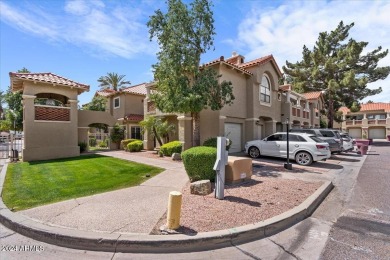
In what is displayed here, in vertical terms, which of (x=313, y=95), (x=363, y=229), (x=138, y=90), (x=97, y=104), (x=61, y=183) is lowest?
(x=363, y=229)

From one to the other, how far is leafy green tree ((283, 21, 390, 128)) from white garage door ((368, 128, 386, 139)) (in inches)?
936

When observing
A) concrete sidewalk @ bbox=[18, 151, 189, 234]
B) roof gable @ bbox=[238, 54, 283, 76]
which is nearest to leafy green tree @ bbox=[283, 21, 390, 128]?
roof gable @ bbox=[238, 54, 283, 76]

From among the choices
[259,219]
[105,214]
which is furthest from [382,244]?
[105,214]

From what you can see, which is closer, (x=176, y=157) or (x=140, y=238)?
(x=140, y=238)

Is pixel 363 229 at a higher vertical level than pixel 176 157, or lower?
lower

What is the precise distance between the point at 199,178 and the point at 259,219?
297 cm

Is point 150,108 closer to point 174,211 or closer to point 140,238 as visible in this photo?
point 174,211

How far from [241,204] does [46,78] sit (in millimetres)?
15272

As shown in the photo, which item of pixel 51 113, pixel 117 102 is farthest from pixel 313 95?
pixel 51 113

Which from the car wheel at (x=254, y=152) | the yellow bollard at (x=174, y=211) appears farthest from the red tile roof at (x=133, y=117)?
the yellow bollard at (x=174, y=211)

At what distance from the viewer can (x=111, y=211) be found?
5152 millimetres

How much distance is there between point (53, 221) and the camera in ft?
15.2

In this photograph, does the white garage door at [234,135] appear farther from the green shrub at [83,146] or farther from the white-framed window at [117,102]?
the white-framed window at [117,102]

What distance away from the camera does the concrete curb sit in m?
Result: 3.80
